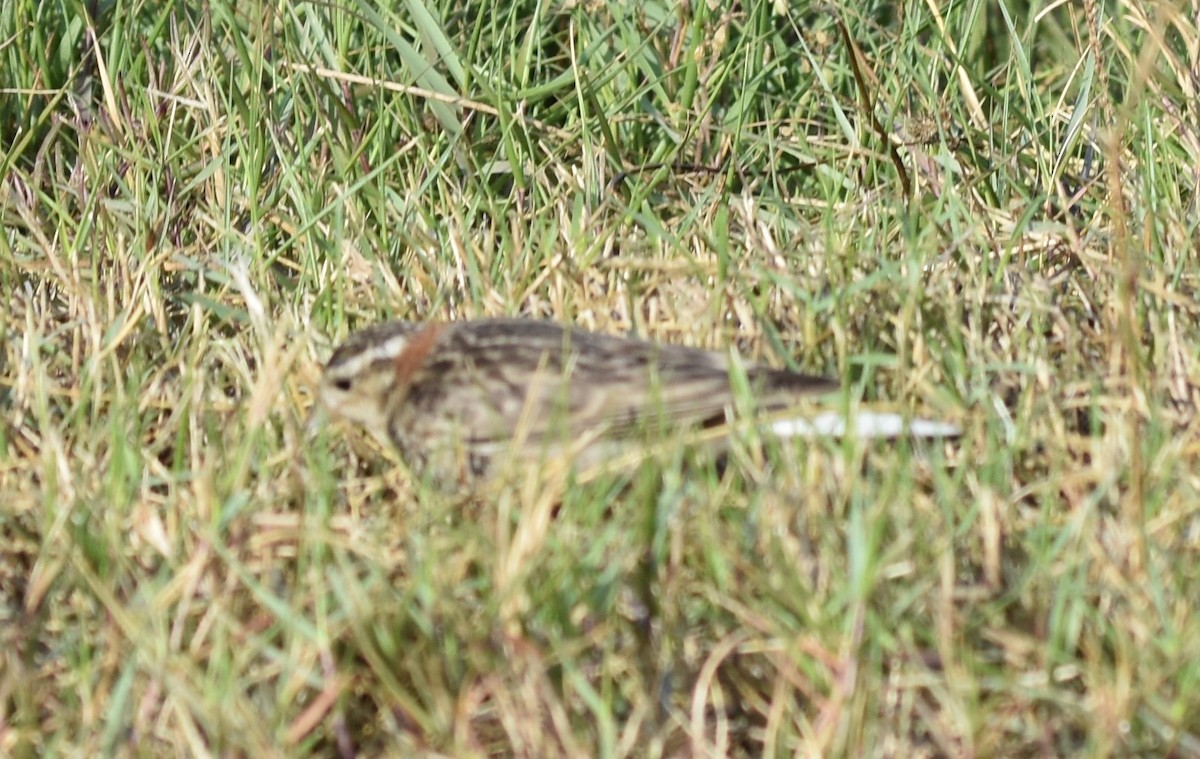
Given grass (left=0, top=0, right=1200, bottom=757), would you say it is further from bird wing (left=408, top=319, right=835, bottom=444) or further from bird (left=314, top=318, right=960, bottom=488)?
bird wing (left=408, top=319, right=835, bottom=444)

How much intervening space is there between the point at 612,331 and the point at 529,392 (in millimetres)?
856

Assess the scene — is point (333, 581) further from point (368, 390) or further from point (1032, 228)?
point (1032, 228)

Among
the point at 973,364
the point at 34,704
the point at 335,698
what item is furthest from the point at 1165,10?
the point at 34,704

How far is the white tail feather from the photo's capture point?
433 cm

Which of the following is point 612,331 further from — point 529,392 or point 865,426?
point 865,426

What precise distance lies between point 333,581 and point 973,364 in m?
1.97

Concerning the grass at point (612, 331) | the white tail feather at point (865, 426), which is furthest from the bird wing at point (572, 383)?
the grass at point (612, 331)

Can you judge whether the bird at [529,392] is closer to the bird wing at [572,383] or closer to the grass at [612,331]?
the bird wing at [572,383]

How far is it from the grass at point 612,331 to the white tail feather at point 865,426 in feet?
0.20

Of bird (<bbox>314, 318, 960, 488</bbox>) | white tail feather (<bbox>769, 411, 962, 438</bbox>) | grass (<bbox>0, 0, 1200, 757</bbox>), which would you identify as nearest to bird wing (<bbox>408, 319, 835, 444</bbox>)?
bird (<bbox>314, 318, 960, 488</bbox>)

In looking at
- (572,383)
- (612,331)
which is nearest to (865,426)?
(572,383)

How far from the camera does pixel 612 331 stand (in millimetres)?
5453

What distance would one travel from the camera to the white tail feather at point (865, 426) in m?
4.33

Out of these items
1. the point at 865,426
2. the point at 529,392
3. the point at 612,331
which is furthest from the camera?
the point at 612,331
